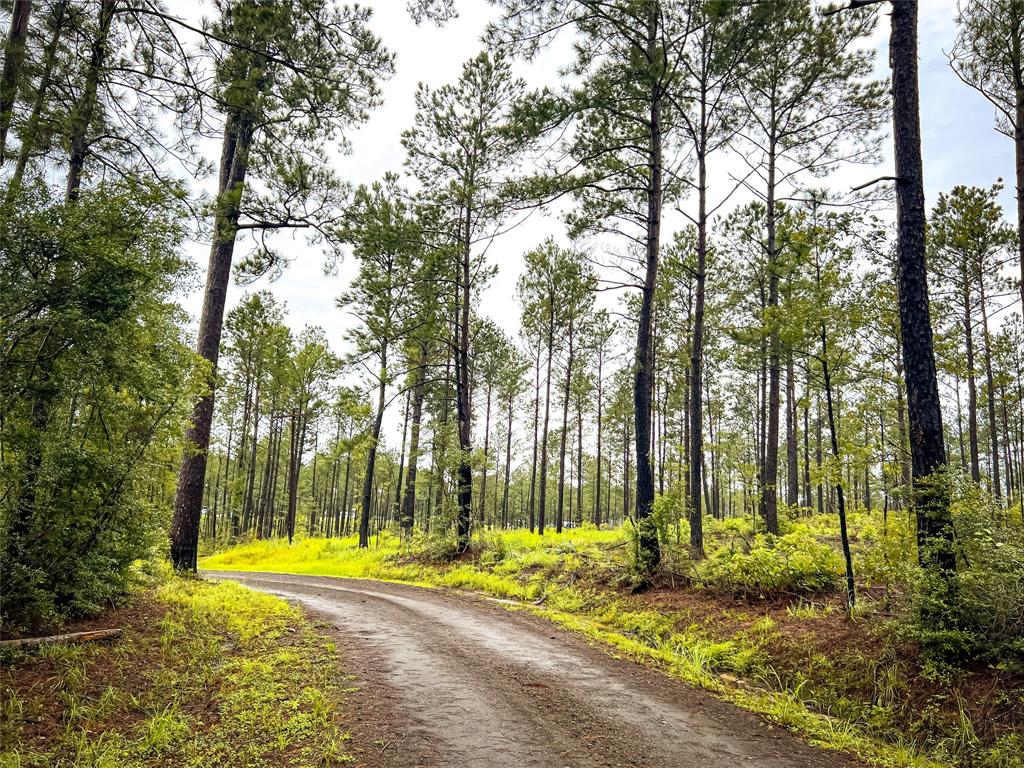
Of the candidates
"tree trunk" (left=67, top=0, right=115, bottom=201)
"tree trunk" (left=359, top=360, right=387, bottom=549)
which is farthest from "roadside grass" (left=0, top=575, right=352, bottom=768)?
"tree trunk" (left=359, top=360, right=387, bottom=549)

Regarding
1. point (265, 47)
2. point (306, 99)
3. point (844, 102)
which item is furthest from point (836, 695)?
point (844, 102)

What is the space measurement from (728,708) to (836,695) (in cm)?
134

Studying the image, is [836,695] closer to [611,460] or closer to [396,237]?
[396,237]

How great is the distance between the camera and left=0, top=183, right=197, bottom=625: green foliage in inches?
173

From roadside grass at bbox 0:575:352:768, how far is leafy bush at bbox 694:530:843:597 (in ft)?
20.0

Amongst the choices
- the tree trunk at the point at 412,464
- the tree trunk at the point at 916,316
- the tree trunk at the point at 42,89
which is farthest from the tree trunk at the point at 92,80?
the tree trunk at the point at 412,464

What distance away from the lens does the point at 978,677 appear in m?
4.58

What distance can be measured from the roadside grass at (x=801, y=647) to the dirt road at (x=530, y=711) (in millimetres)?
541

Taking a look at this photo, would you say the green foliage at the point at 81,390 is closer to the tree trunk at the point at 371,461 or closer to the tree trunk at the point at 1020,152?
the tree trunk at the point at 371,461

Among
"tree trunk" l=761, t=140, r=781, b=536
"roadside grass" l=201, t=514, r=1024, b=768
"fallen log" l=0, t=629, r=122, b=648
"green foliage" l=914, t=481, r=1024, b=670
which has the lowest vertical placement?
"roadside grass" l=201, t=514, r=1024, b=768

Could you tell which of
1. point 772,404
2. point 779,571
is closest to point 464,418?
point 772,404

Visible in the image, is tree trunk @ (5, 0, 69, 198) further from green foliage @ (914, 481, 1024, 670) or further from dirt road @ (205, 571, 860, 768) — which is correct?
green foliage @ (914, 481, 1024, 670)

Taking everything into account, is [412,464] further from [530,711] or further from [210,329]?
[530,711]

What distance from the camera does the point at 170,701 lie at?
4285 mm
